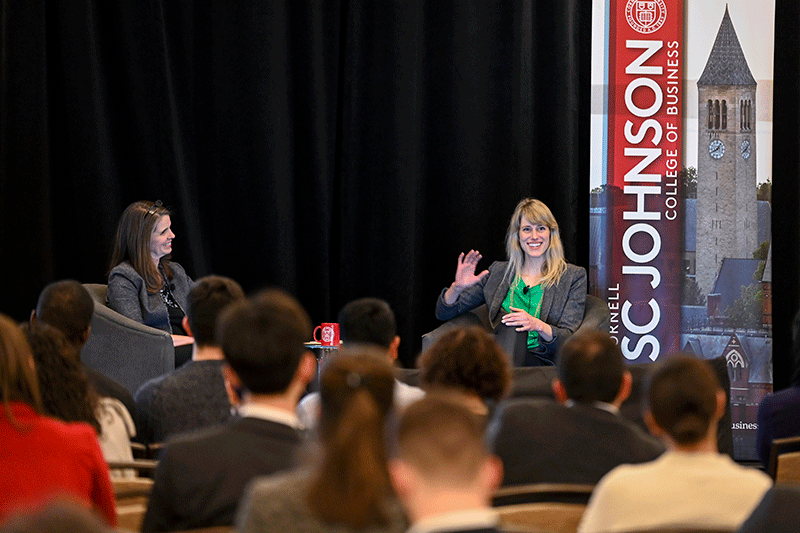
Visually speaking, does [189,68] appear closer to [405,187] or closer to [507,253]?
[405,187]

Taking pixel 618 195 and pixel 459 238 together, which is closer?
pixel 618 195

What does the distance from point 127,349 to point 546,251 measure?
2218 millimetres

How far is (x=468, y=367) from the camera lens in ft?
7.88

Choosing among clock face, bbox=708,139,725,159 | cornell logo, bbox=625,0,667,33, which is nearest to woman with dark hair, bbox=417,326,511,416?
clock face, bbox=708,139,725,159

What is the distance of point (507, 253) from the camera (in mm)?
5168

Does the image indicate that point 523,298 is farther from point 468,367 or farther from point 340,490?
point 340,490

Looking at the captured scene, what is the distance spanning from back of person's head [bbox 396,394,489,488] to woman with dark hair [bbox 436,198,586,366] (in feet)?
11.4

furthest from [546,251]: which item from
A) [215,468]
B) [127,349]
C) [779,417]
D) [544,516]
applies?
[215,468]

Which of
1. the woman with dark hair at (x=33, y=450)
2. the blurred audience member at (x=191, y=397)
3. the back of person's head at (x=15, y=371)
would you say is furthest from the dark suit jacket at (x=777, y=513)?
the blurred audience member at (x=191, y=397)

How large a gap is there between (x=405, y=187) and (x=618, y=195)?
3.93 ft

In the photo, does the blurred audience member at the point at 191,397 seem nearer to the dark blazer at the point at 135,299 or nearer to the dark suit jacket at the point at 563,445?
the dark suit jacket at the point at 563,445

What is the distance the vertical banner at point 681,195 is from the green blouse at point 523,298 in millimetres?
393

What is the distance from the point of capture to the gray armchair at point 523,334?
473 centimetres

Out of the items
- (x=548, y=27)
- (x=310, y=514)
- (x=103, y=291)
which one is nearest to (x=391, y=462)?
(x=310, y=514)
